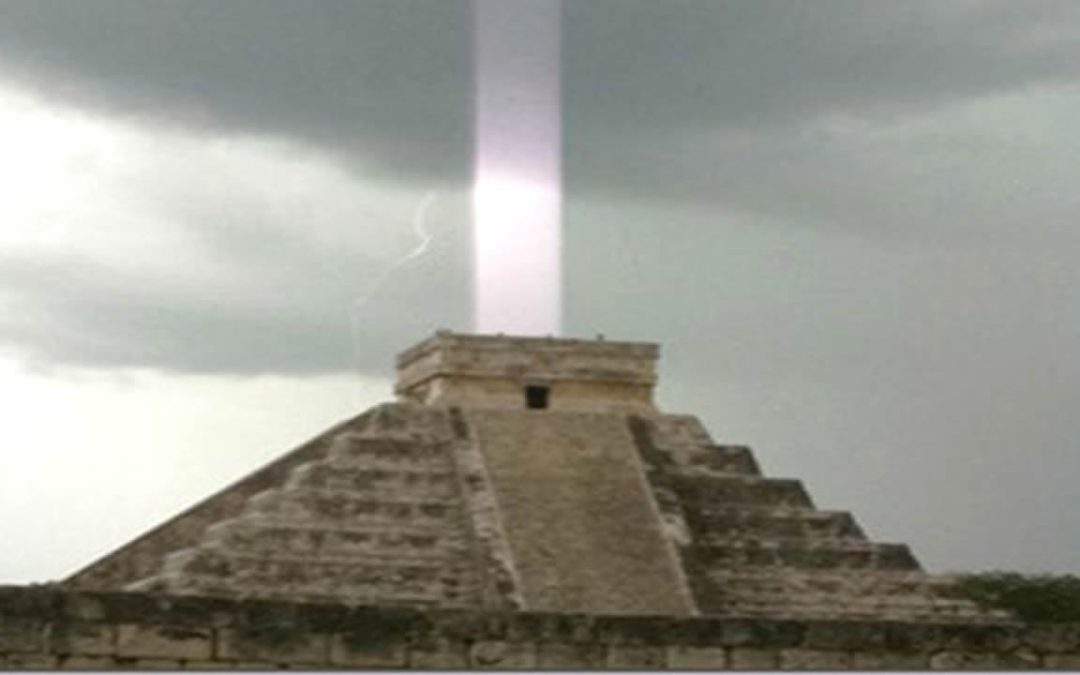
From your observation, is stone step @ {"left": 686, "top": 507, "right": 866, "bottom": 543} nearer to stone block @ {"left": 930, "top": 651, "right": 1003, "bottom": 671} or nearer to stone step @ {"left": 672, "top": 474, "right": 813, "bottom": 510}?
stone step @ {"left": 672, "top": 474, "right": 813, "bottom": 510}

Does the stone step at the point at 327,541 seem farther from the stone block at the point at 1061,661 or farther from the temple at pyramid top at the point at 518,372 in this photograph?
the stone block at the point at 1061,661

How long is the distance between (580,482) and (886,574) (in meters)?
4.00

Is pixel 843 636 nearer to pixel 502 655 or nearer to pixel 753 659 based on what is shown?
pixel 753 659

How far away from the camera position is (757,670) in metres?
12.0

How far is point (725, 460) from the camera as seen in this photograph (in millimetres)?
31844

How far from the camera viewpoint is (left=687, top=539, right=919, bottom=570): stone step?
2905 centimetres

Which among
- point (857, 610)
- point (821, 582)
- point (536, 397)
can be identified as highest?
point (536, 397)

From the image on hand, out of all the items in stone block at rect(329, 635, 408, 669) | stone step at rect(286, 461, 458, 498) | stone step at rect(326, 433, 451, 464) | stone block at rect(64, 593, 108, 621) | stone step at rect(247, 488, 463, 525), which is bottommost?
stone block at rect(329, 635, 408, 669)

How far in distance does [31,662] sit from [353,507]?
16945 mm

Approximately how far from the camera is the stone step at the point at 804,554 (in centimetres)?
2905

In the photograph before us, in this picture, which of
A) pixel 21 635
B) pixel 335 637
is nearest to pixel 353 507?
pixel 335 637

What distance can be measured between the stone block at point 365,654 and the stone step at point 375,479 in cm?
1724

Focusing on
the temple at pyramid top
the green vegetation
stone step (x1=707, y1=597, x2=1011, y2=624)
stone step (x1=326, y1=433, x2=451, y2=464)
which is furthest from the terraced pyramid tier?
the green vegetation

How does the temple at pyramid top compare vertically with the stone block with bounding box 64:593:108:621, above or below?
above
